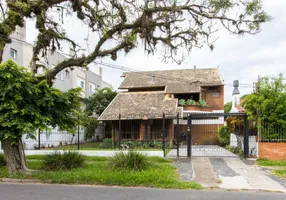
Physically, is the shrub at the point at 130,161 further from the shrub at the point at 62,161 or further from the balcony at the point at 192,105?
the balcony at the point at 192,105

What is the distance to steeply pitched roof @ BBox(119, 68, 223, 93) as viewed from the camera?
26.1 metres

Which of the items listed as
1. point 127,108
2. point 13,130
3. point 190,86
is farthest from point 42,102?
point 190,86

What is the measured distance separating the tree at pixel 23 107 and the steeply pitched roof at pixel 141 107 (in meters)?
12.0

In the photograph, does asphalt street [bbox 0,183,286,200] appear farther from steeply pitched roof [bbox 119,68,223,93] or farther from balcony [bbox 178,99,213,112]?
steeply pitched roof [bbox 119,68,223,93]

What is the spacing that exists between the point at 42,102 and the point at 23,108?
0.61 metres

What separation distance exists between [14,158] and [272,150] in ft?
36.3

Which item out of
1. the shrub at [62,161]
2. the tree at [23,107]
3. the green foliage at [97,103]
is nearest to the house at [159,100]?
the green foliage at [97,103]

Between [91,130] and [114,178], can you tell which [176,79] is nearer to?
[91,130]

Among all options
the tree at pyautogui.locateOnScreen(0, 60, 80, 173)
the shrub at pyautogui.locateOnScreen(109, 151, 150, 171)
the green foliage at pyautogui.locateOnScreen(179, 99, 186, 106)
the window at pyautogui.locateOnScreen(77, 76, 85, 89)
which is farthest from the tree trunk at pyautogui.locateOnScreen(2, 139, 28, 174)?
the window at pyautogui.locateOnScreen(77, 76, 85, 89)

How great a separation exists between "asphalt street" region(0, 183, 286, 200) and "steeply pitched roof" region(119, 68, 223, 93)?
1812cm

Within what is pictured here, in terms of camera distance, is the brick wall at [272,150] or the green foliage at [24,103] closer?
the green foliage at [24,103]

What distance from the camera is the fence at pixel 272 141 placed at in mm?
12391

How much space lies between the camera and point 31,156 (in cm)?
1434

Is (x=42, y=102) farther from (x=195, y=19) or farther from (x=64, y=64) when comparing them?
(x=195, y=19)
